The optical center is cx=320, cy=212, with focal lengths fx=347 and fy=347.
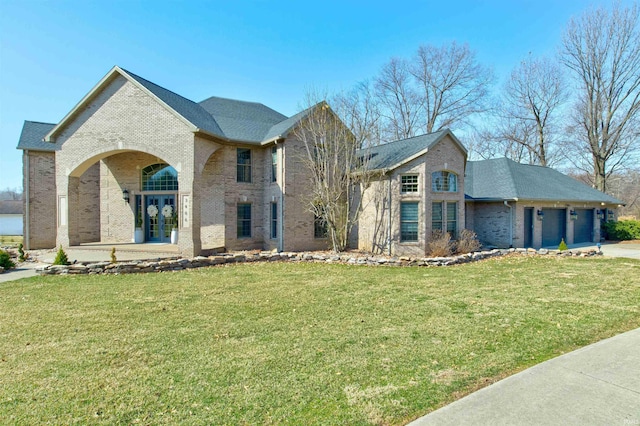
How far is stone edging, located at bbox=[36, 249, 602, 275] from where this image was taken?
1077cm

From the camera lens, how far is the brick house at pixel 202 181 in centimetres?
1382

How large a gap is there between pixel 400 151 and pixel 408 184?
1912mm

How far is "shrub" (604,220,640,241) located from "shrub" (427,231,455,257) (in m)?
15.8

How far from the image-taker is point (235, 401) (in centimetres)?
349

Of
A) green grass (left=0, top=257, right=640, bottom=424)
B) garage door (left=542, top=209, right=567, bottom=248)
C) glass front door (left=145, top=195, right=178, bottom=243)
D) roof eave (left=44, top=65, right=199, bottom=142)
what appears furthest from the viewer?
garage door (left=542, top=209, right=567, bottom=248)

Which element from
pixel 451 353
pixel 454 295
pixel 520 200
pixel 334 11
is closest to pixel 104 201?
pixel 334 11

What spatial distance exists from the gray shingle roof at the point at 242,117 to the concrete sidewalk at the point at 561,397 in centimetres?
1407

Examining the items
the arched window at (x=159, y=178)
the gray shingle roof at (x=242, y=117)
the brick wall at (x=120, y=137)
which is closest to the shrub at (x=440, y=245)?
the gray shingle roof at (x=242, y=117)

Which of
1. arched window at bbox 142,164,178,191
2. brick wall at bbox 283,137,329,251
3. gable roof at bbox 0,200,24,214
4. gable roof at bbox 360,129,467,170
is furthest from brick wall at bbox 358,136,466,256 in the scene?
gable roof at bbox 0,200,24,214

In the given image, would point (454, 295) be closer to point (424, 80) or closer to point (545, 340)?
point (545, 340)

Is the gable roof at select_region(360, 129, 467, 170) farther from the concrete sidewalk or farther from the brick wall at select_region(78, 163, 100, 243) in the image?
the brick wall at select_region(78, 163, 100, 243)

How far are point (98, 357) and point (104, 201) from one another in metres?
15.6

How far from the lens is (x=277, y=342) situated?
200 inches

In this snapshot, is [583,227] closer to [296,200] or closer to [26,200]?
[296,200]
